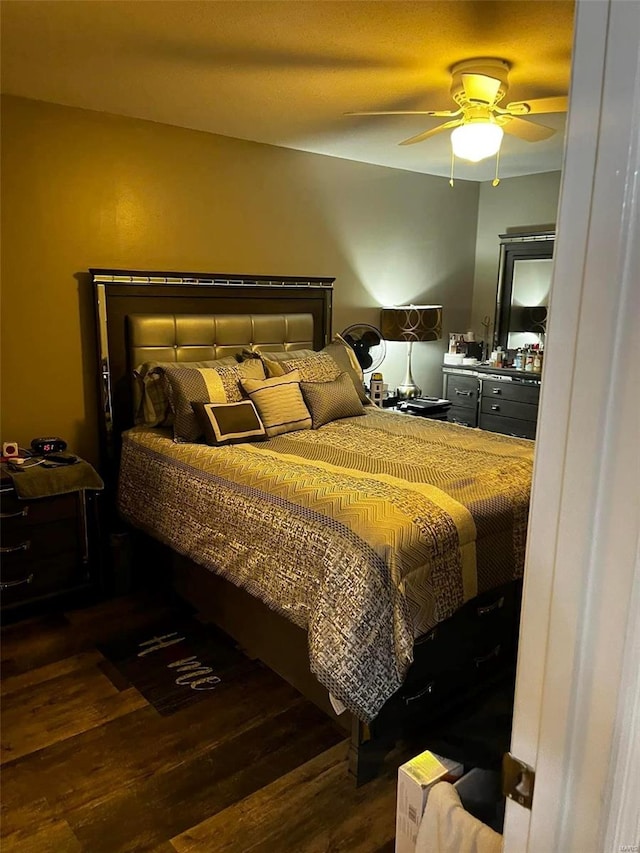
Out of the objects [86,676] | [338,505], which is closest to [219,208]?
[338,505]

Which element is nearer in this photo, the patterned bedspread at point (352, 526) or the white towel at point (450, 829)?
the white towel at point (450, 829)

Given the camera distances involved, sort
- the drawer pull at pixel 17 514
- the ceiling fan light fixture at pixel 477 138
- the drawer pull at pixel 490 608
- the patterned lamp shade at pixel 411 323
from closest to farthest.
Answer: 1. the drawer pull at pixel 490 608
2. the ceiling fan light fixture at pixel 477 138
3. the drawer pull at pixel 17 514
4. the patterned lamp shade at pixel 411 323

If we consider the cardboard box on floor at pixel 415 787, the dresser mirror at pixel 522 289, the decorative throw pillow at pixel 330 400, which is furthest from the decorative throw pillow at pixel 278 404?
the dresser mirror at pixel 522 289

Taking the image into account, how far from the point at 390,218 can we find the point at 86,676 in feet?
12.1

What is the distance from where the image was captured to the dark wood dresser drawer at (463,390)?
5.12 meters

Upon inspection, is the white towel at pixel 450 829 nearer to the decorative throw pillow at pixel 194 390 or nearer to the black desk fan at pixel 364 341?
the decorative throw pillow at pixel 194 390

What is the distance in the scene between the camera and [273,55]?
2.44 meters

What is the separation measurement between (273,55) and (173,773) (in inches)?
104

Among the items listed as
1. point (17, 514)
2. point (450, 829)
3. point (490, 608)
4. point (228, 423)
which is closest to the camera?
point (450, 829)

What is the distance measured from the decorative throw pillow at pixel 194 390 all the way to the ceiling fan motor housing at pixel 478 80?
1687 mm

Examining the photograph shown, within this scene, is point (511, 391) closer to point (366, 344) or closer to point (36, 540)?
point (366, 344)

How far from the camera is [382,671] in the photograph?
6.52 ft

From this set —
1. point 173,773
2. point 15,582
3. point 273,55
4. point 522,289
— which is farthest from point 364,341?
point 173,773

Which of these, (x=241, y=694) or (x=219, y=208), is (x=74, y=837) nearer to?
(x=241, y=694)
